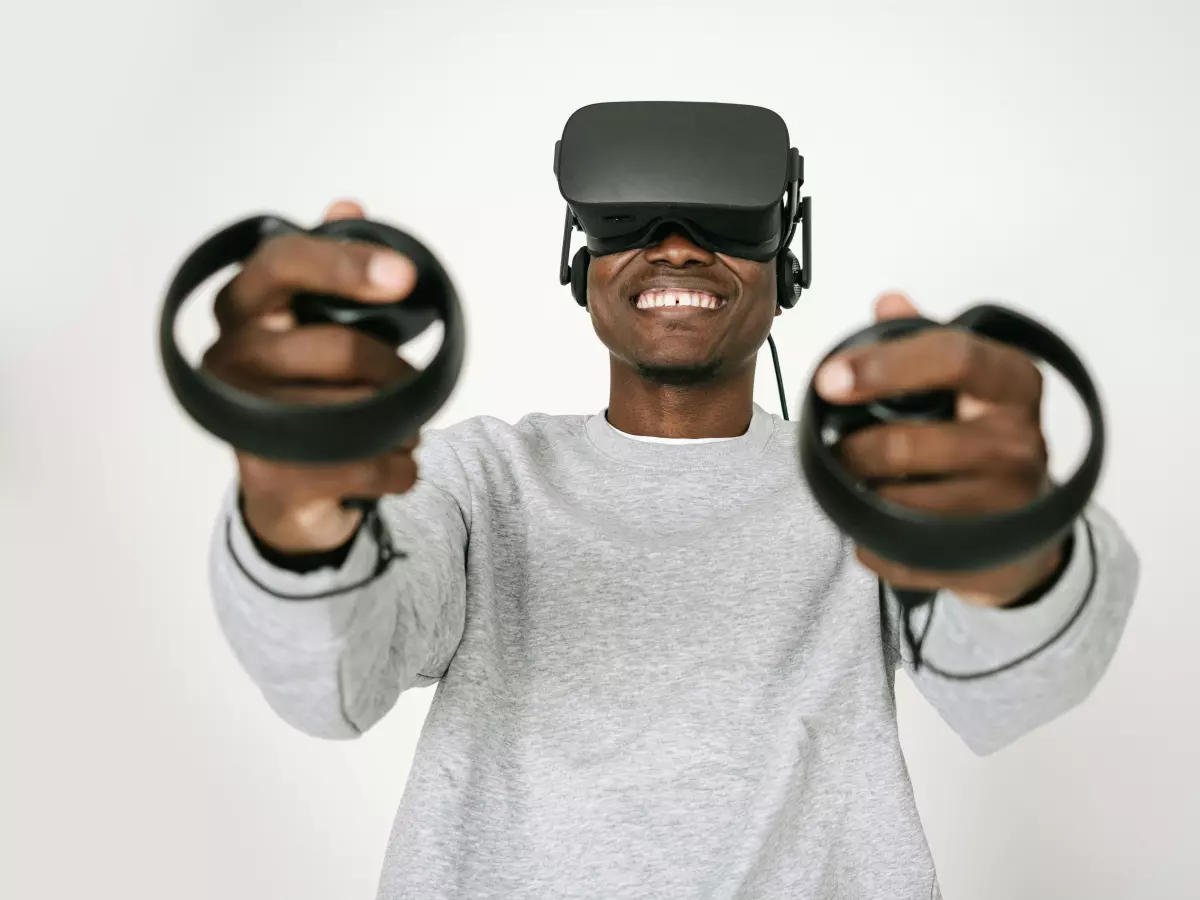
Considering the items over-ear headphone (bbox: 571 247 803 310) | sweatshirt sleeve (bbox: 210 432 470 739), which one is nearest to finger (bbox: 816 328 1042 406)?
sweatshirt sleeve (bbox: 210 432 470 739)

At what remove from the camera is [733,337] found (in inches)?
63.0

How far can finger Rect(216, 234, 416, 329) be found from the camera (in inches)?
31.7

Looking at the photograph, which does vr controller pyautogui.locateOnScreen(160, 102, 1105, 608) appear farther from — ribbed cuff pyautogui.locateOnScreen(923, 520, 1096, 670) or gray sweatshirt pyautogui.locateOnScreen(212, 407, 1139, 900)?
gray sweatshirt pyautogui.locateOnScreen(212, 407, 1139, 900)

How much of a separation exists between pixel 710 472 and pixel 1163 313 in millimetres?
1224

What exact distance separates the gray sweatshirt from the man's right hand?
335mm

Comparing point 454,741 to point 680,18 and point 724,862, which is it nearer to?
point 724,862

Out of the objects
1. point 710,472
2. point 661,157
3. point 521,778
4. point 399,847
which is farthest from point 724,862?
point 661,157

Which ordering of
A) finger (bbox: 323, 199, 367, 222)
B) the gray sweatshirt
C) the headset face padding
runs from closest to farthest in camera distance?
finger (bbox: 323, 199, 367, 222) → the gray sweatshirt → the headset face padding

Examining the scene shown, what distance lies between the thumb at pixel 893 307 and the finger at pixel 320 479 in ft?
1.24

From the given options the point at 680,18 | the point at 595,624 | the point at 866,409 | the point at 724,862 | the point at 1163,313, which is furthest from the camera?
the point at 680,18

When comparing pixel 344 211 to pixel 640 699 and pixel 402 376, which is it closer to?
pixel 402 376

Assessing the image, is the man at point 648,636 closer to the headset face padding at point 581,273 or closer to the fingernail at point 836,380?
the headset face padding at point 581,273

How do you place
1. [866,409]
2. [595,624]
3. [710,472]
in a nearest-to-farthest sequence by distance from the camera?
[866,409], [595,624], [710,472]

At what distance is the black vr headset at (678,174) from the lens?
155 cm
